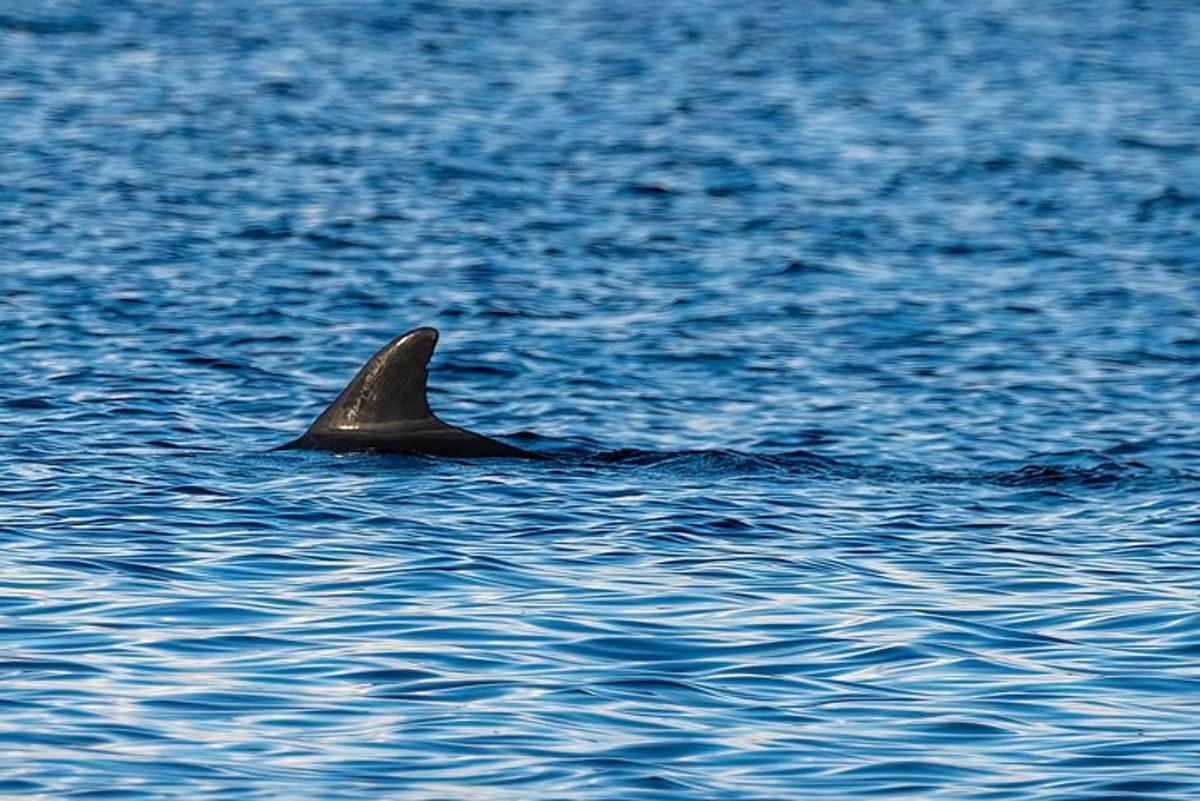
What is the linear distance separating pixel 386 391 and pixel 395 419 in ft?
0.94

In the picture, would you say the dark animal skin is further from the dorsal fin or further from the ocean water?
the ocean water

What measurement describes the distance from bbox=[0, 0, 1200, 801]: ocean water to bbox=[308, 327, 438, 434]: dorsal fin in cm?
68

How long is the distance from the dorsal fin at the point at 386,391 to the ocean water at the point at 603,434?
2.23 ft

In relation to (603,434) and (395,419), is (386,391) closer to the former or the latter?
(395,419)

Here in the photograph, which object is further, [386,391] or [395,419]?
[395,419]

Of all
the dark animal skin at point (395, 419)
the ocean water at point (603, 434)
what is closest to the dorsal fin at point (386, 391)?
the dark animal skin at point (395, 419)

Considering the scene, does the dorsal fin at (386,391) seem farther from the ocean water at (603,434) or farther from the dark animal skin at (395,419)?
the ocean water at (603,434)

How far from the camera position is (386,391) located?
19.6 m

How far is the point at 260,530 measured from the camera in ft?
52.9

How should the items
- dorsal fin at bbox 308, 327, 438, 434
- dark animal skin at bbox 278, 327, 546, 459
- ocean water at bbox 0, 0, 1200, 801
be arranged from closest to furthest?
ocean water at bbox 0, 0, 1200, 801, dark animal skin at bbox 278, 327, 546, 459, dorsal fin at bbox 308, 327, 438, 434

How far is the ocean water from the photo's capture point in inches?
465

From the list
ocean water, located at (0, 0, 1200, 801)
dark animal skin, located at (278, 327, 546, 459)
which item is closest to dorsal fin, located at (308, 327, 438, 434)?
dark animal skin, located at (278, 327, 546, 459)

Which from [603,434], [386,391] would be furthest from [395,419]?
[603,434]

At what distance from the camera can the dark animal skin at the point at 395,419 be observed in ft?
63.4
